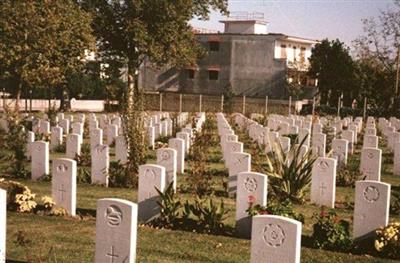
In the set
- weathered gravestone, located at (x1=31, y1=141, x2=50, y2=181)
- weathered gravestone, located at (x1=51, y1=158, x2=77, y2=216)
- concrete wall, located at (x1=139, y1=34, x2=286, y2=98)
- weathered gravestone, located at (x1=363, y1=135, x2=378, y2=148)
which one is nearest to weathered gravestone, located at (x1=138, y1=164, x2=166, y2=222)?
weathered gravestone, located at (x1=51, y1=158, x2=77, y2=216)

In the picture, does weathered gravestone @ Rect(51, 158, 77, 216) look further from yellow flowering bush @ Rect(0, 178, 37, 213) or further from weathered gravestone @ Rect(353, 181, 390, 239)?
weathered gravestone @ Rect(353, 181, 390, 239)

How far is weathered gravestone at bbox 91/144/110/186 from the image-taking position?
12.7 m

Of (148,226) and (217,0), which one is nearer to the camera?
(148,226)

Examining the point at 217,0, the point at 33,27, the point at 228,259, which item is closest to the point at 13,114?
the point at 33,27

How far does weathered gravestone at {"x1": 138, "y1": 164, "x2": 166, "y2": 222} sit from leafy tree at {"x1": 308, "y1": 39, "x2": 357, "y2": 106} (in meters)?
39.6

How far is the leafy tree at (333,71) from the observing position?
47250mm

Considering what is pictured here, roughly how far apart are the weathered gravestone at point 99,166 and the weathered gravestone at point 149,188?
10.6 feet

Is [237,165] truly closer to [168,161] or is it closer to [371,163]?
[168,161]

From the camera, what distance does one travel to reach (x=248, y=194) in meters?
9.02

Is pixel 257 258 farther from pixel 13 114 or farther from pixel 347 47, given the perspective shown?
pixel 347 47

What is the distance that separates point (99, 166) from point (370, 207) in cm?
660

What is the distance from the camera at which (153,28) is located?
127 ft

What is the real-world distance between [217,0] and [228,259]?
3705cm

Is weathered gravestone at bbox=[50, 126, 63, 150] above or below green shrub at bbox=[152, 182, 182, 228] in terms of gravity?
above
